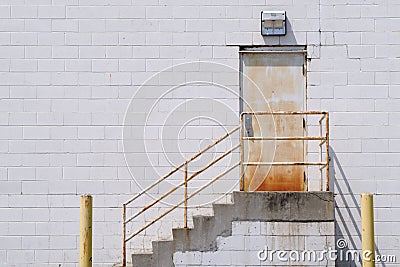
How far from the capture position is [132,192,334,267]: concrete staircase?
298 inches

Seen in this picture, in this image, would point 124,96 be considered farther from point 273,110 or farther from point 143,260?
point 143,260

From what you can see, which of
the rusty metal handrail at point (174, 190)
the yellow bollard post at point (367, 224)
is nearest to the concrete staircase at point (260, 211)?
the rusty metal handrail at point (174, 190)

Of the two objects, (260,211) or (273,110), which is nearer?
(260,211)

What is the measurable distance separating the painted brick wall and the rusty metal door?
0.19 meters

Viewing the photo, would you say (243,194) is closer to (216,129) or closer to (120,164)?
(216,129)

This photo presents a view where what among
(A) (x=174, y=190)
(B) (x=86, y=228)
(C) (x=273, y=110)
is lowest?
(B) (x=86, y=228)

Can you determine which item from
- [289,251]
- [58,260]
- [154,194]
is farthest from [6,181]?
[289,251]

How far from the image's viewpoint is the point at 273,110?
8883mm

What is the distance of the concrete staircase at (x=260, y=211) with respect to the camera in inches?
298

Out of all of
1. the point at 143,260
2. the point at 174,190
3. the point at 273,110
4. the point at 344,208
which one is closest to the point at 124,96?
the point at 174,190

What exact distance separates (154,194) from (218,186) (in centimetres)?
93

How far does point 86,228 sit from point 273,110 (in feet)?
11.0

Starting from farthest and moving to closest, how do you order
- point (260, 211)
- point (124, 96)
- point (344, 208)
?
point (124, 96), point (344, 208), point (260, 211)

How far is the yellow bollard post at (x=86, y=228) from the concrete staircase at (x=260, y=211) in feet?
3.79
